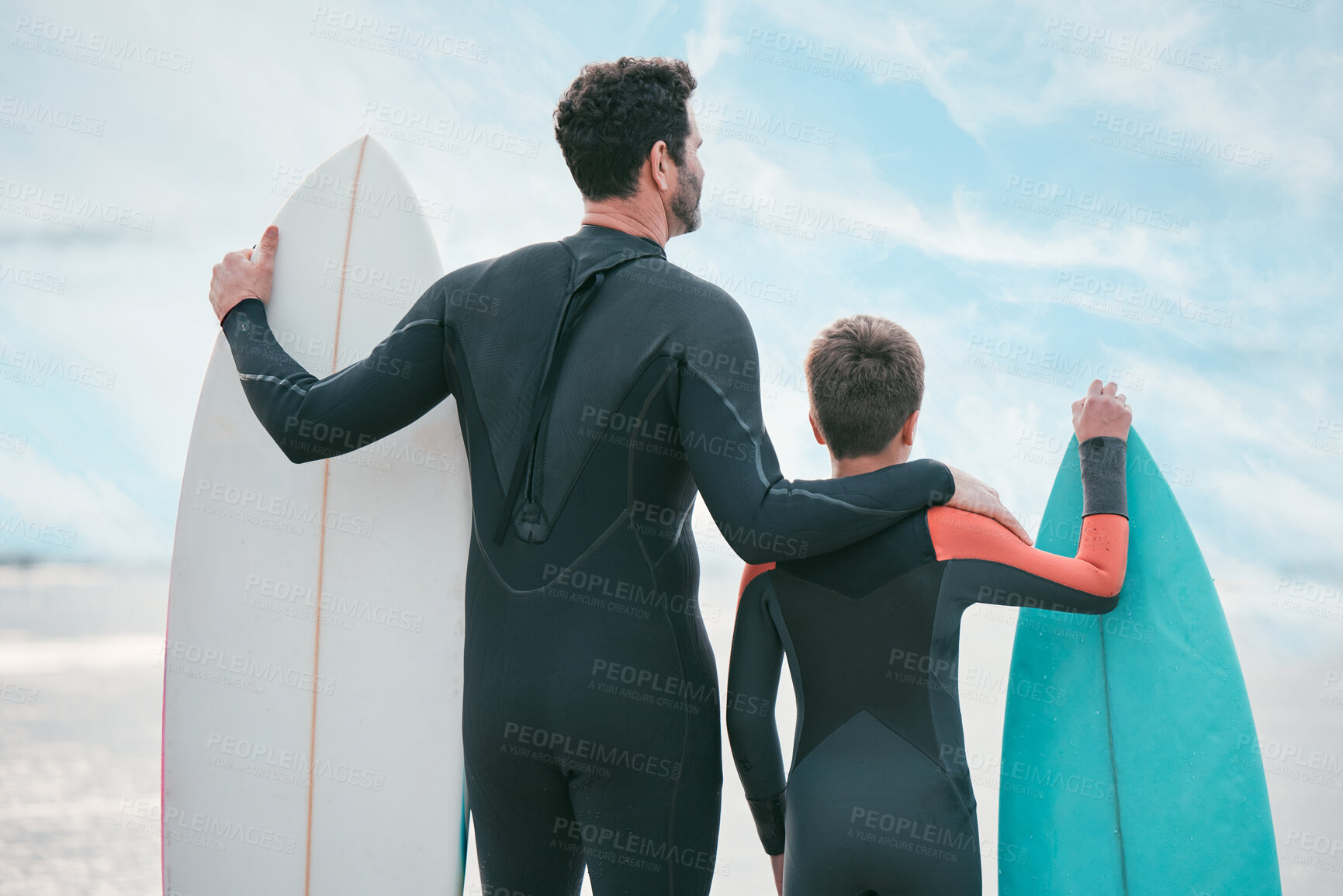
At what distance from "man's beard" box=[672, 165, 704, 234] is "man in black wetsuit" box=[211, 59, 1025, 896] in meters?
0.05

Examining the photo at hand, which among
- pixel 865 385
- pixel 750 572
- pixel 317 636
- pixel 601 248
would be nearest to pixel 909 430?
pixel 865 385

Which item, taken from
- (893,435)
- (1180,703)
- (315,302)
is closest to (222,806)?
(315,302)

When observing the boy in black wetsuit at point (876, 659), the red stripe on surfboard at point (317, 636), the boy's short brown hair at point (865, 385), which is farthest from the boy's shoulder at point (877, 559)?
the red stripe on surfboard at point (317, 636)

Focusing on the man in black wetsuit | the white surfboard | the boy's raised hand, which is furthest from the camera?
the white surfboard

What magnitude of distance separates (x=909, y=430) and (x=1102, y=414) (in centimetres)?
49

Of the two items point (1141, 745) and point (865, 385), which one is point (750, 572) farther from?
point (1141, 745)

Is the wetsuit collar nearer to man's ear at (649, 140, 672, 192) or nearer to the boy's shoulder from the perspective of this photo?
man's ear at (649, 140, 672, 192)

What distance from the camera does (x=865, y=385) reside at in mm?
1634

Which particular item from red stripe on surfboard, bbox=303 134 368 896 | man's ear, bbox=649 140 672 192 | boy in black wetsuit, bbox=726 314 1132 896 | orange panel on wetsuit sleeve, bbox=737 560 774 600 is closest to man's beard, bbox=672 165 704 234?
man's ear, bbox=649 140 672 192

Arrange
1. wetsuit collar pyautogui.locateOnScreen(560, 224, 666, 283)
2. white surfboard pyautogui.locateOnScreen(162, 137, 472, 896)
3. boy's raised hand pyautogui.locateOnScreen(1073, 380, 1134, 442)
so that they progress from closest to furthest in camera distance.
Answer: wetsuit collar pyautogui.locateOnScreen(560, 224, 666, 283), boy's raised hand pyautogui.locateOnScreen(1073, 380, 1134, 442), white surfboard pyautogui.locateOnScreen(162, 137, 472, 896)

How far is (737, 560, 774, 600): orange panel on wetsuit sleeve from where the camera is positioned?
64.5 inches

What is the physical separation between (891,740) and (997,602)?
0.91ft

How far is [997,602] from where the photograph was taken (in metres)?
1.58

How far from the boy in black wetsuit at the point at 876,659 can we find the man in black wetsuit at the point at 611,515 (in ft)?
0.32
